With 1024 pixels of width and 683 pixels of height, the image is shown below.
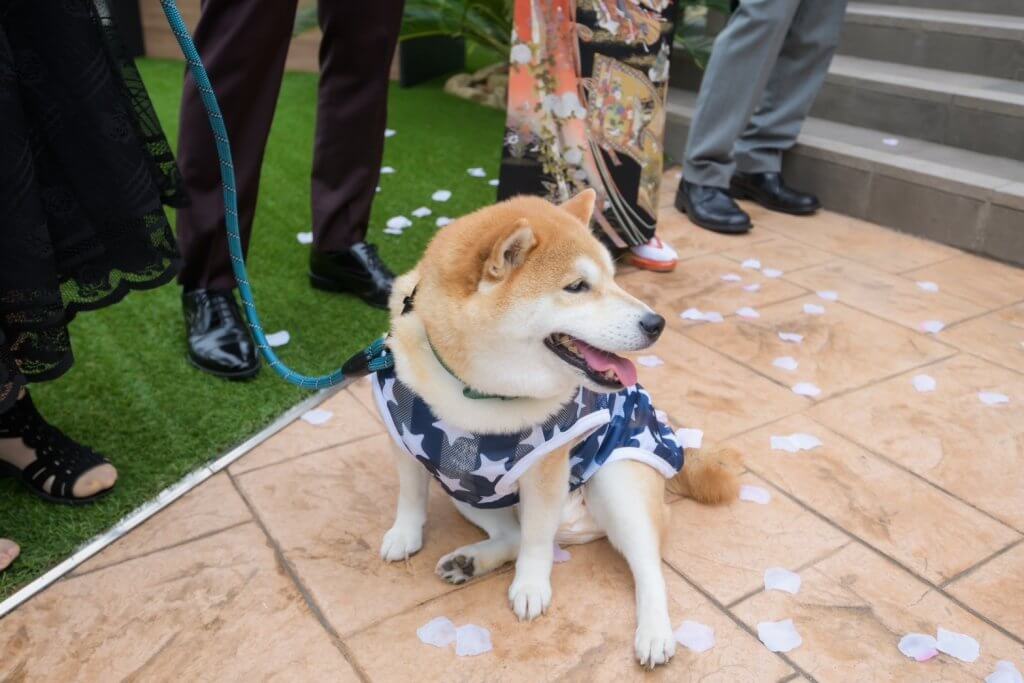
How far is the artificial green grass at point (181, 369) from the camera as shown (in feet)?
6.13

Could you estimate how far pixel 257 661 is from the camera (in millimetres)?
1513

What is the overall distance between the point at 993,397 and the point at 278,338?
2069 millimetres

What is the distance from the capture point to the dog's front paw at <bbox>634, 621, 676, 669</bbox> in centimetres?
151

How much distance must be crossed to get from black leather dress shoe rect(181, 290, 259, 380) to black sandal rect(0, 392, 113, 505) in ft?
1.59

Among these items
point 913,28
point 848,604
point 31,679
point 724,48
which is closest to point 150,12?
point 724,48

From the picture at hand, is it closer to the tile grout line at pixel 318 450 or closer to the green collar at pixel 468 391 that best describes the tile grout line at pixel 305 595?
the tile grout line at pixel 318 450

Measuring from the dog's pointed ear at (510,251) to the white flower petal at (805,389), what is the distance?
4.38 feet

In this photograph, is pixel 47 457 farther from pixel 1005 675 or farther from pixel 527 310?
pixel 1005 675

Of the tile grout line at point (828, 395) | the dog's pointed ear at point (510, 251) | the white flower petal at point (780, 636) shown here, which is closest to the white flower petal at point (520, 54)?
the tile grout line at point (828, 395)

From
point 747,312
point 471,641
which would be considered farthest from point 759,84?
point 471,641

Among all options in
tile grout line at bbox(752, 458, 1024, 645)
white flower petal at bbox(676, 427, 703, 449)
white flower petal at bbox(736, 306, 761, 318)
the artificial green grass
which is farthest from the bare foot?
white flower petal at bbox(736, 306, 761, 318)

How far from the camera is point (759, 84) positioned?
358cm

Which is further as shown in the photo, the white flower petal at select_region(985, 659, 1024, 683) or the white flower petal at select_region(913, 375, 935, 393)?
the white flower petal at select_region(913, 375, 935, 393)

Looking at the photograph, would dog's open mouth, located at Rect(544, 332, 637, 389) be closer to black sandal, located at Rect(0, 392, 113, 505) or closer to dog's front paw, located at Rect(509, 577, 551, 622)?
dog's front paw, located at Rect(509, 577, 551, 622)
